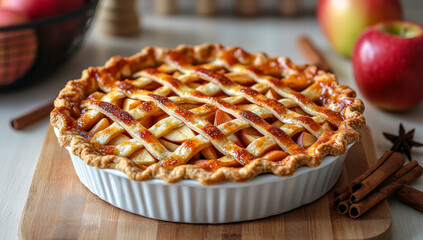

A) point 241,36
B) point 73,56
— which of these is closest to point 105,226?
point 73,56

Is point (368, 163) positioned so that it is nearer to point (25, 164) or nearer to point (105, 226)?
point (105, 226)

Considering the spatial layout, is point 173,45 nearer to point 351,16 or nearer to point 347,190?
point 351,16

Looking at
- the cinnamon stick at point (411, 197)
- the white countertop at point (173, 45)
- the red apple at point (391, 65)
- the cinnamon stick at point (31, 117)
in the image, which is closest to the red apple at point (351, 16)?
the white countertop at point (173, 45)

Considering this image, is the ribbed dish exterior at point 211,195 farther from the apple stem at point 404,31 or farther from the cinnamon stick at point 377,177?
the apple stem at point 404,31

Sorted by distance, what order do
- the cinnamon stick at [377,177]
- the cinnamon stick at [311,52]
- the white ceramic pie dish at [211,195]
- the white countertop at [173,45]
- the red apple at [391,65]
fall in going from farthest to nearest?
the cinnamon stick at [311,52]
the red apple at [391,65]
the white countertop at [173,45]
the cinnamon stick at [377,177]
the white ceramic pie dish at [211,195]

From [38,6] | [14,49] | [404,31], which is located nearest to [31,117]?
[14,49]

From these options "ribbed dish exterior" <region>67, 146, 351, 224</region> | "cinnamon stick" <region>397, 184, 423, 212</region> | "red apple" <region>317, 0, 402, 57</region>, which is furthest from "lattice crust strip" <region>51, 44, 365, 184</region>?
"red apple" <region>317, 0, 402, 57</region>

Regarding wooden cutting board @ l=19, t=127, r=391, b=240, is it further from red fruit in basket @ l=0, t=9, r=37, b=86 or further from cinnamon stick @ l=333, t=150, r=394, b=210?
red fruit in basket @ l=0, t=9, r=37, b=86
